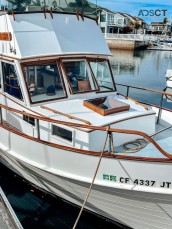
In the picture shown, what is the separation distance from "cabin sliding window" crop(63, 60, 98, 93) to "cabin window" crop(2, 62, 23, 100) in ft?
4.33

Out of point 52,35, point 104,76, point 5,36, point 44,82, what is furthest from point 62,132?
point 5,36

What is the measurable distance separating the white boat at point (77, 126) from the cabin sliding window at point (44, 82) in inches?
1.0

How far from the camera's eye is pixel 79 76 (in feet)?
23.3

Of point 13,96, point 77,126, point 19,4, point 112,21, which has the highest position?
point 112,21

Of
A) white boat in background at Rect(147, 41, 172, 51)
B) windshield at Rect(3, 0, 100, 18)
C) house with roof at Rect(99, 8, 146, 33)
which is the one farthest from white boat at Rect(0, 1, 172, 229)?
house with roof at Rect(99, 8, 146, 33)

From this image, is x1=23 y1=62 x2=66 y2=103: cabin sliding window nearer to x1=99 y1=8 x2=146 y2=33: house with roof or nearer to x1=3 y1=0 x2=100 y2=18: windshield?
x1=3 y1=0 x2=100 y2=18: windshield

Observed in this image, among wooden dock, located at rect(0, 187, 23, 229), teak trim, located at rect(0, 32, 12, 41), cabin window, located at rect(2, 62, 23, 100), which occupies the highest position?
teak trim, located at rect(0, 32, 12, 41)

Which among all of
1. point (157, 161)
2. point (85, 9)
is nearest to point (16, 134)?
point (157, 161)

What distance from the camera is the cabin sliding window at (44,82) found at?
6.59 meters

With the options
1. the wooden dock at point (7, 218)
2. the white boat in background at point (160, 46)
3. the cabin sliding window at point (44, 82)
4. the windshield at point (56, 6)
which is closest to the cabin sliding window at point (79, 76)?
the cabin sliding window at point (44, 82)

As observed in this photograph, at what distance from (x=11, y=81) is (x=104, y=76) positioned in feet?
8.55

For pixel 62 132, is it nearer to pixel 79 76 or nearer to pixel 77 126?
pixel 77 126

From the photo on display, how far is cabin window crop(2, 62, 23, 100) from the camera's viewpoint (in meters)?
6.75

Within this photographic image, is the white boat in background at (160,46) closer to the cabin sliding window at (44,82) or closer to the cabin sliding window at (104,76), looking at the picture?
the cabin sliding window at (104,76)
